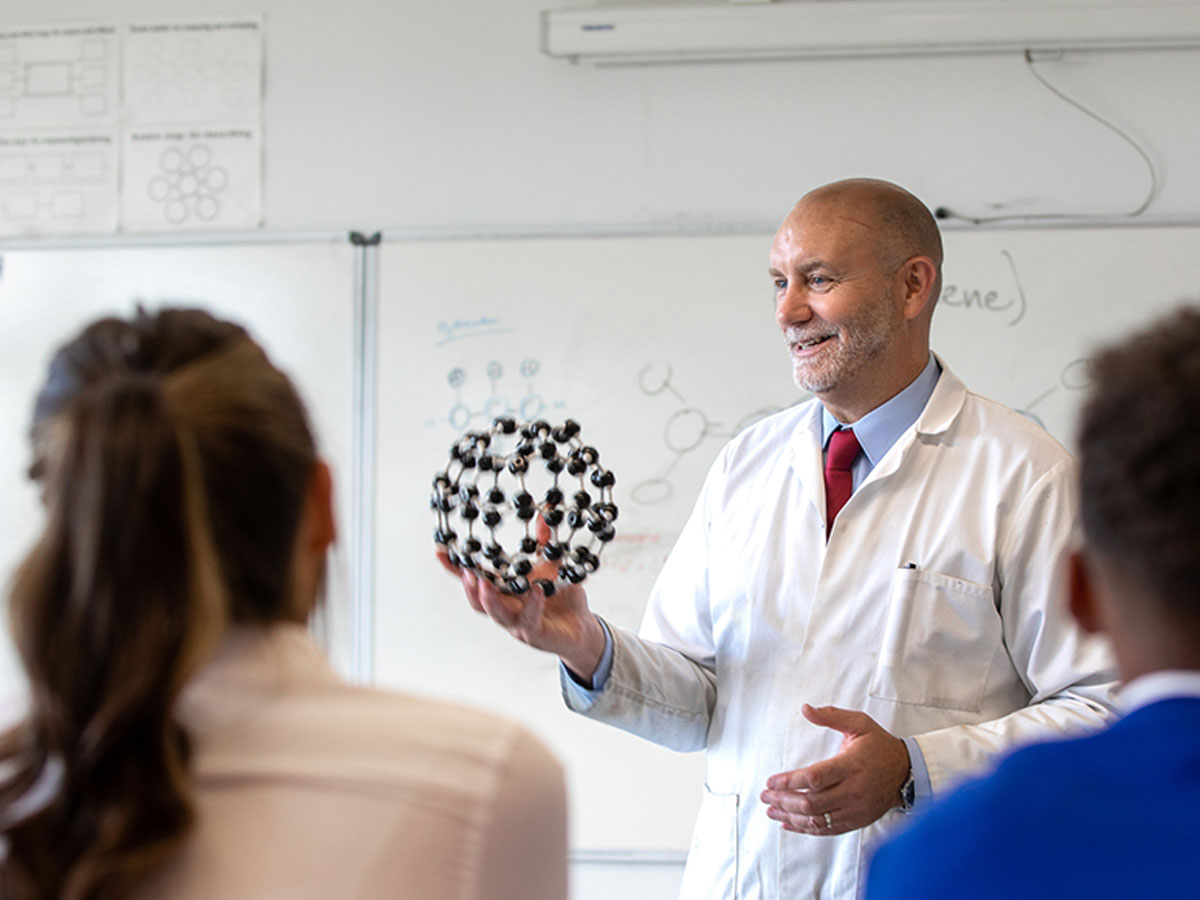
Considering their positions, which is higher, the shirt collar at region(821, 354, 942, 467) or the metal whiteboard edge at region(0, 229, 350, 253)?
the metal whiteboard edge at region(0, 229, 350, 253)

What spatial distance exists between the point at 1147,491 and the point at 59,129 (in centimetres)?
330

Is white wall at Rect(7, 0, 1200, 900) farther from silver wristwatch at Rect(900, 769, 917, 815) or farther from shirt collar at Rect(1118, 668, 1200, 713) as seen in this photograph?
shirt collar at Rect(1118, 668, 1200, 713)

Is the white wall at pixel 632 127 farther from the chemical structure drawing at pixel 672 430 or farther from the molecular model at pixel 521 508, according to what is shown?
the molecular model at pixel 521 508

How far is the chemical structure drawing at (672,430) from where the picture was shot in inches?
117

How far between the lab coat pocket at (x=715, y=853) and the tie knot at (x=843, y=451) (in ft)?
1.75

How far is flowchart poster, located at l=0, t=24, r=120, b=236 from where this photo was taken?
10.6 feet

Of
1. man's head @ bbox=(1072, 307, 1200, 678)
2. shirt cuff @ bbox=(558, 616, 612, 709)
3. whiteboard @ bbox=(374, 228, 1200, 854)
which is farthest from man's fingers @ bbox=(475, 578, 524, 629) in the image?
whiteboard @ bbox=(374, 228, 1200, 854)

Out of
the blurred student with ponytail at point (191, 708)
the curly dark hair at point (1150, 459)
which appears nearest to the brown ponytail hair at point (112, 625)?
the blurred student with ponytail at point (191, 708)

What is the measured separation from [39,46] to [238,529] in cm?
306

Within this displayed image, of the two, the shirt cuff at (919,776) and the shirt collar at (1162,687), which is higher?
the shirt collar at (1162,687)

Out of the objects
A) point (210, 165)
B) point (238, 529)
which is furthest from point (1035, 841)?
point (210, 165)

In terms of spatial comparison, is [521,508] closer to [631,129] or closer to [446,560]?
[446,560]

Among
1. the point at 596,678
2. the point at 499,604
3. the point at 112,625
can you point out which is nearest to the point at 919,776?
the point at 596,678

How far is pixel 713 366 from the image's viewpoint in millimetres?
2980
